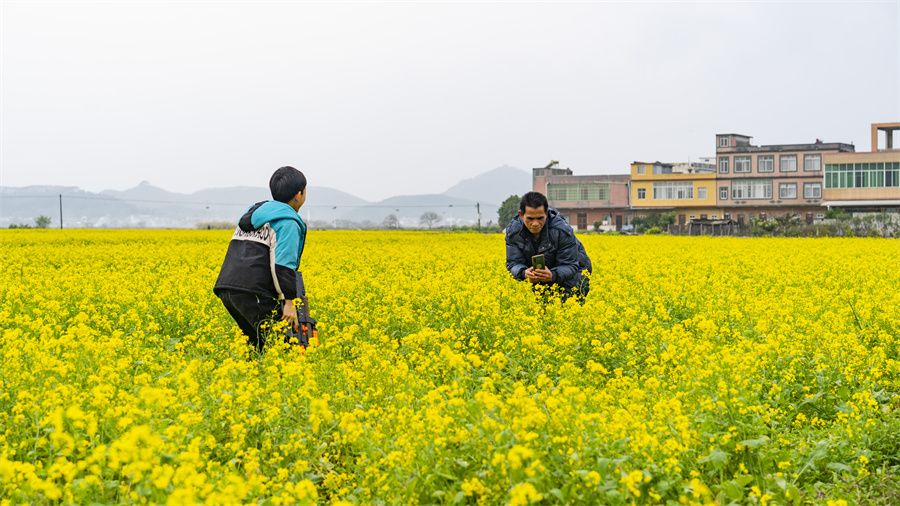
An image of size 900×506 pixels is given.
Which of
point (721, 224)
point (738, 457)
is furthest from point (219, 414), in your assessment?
point (721, 224)

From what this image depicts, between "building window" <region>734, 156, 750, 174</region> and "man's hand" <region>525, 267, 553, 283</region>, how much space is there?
245 feet

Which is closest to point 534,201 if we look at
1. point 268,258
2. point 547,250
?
point 547,250

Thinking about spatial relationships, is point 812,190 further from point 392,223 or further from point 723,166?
point 392,223

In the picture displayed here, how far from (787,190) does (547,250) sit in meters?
73.9

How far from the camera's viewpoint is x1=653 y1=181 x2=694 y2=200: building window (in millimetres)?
81688

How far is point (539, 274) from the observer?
8.77 meters

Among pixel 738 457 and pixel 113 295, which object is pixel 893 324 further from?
pixel 113 295

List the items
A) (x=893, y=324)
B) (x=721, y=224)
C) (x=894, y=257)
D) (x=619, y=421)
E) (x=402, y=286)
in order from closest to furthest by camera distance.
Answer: (x=619, y=421) < (x=893, y=324) < (x=402, y=286) < (x=894, y=257) < (x=721, y=224)

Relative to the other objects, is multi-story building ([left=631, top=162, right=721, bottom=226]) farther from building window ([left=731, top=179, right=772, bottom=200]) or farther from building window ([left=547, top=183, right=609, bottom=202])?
building window ([left=547, top=183, right=609, bottom=202])

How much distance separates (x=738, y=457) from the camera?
525 centimetres

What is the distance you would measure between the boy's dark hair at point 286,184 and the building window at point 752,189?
76.4 metres

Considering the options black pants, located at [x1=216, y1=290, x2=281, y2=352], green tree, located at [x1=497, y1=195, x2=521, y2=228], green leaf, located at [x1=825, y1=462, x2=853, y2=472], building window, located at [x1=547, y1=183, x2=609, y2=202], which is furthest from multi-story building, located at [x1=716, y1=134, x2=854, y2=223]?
green leaf, located at [x1=825, y1=462, x2=853, y2=472]

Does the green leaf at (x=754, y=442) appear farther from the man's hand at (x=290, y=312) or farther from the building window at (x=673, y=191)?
the building window at (x=673, y=191)

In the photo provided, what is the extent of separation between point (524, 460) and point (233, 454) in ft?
6.32
